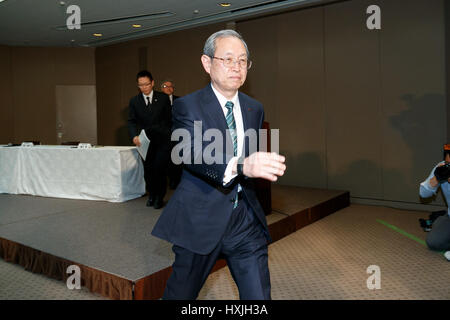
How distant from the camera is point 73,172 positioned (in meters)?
4.75

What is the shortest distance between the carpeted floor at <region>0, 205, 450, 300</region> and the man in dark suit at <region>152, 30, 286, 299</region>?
47.8 inches

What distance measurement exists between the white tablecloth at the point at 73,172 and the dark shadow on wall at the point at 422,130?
325 cm

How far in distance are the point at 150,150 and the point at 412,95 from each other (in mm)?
3141

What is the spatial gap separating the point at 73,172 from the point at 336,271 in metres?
3.30

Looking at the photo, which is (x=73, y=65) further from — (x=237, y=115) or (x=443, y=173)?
(x=237, y=115)

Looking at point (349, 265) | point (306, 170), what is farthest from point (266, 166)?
point (306, 170)

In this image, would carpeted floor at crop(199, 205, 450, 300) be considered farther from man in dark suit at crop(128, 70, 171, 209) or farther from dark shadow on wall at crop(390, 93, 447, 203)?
man in dark suit at crop(128, 70, 171, 209)

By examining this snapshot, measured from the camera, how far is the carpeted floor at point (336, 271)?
2.53 m

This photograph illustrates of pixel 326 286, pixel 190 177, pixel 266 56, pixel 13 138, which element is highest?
pixel 266 56

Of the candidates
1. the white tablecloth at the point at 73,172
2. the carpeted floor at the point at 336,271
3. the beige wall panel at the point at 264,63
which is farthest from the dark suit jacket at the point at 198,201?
the beige wall panel at the point at 264,63

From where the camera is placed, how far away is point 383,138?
4.94m

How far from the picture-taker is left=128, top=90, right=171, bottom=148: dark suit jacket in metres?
4.25

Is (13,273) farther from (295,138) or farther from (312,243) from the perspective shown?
(295,138)

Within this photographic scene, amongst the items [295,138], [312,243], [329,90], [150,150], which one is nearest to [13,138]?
[150,150]
